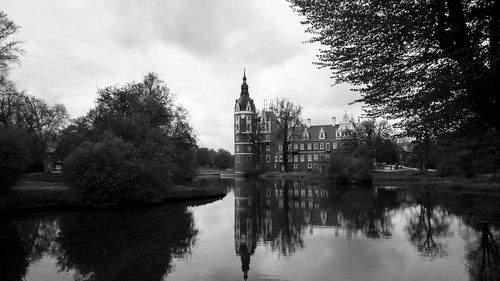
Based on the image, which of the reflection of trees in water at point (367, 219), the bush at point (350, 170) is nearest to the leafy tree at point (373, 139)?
the bush at point (350, 170)

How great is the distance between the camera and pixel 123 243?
1436 centimetres

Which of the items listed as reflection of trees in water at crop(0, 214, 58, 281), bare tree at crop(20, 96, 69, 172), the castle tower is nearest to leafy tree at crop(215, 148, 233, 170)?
the castle tower

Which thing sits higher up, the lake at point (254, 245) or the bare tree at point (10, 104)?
the bare tree at point (10, 104)

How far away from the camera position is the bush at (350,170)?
2002 inches

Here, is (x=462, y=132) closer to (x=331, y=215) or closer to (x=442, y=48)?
(x=442, y=48)

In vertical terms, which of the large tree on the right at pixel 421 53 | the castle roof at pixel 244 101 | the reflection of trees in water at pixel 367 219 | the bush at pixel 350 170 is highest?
the castle roof at pixel 244 101

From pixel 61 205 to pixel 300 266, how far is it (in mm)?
20315

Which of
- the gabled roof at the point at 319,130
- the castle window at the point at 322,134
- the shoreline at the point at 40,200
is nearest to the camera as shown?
the shoreline at the point at 40,200

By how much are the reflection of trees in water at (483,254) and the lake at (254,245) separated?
0.03 meters

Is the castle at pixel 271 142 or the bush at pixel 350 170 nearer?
the bush at pixel 350 170

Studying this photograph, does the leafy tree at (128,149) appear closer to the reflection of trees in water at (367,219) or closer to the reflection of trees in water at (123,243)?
the reflection of trees in water at (123,243)

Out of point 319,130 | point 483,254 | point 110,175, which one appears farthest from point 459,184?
point 319,130

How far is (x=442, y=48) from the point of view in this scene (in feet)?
28.0

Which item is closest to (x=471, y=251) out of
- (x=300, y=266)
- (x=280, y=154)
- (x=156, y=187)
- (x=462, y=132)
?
(x=462, y=132)
